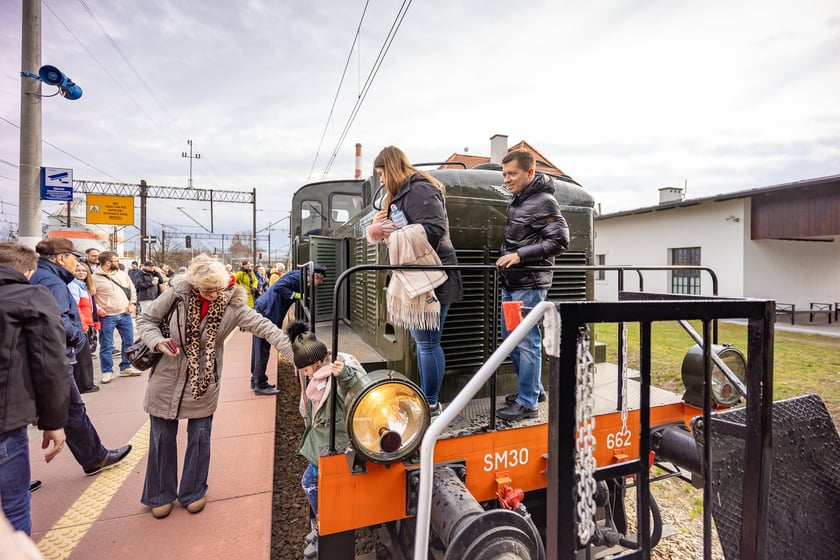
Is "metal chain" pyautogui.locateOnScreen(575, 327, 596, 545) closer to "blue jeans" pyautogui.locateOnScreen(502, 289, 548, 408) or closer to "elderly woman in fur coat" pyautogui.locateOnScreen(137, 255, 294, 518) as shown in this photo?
"blue jeans" pyautogui.locateOnScreen(502, 289, 548, 408)

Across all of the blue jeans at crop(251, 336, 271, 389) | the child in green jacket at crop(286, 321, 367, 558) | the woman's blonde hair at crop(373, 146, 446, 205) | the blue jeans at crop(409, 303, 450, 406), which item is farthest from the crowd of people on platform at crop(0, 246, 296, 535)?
the blue jeans at crop(251, 336, 271, 389)

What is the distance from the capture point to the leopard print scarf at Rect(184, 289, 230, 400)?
8.30 feet

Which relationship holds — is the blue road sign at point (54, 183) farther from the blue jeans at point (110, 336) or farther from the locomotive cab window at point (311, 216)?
the locomotive cab window at point (311, 216)

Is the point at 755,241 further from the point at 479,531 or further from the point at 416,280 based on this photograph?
the point at 479,531

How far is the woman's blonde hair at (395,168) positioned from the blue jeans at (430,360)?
72 cm

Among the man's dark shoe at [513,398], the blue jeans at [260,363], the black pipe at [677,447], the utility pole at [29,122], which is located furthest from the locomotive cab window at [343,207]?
the black pipe at [677,447]

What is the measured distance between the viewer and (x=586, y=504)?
1.13 m

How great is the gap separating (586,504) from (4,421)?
2504 mm

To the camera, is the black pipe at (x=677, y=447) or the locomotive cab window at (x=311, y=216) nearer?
the black pipe at (x=677, y=447)

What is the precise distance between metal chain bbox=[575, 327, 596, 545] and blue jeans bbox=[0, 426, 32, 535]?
8.24 ft

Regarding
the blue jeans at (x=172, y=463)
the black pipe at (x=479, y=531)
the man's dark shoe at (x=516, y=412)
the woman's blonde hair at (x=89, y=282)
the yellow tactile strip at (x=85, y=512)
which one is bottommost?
the yellow tactile strip at (x=85, y=512)

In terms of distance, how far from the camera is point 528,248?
88.0 inches

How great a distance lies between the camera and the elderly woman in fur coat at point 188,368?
98.7 inches

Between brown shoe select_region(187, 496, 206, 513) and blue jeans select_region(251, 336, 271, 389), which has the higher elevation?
blue jeans select_region(251, 336, 271, 389)
